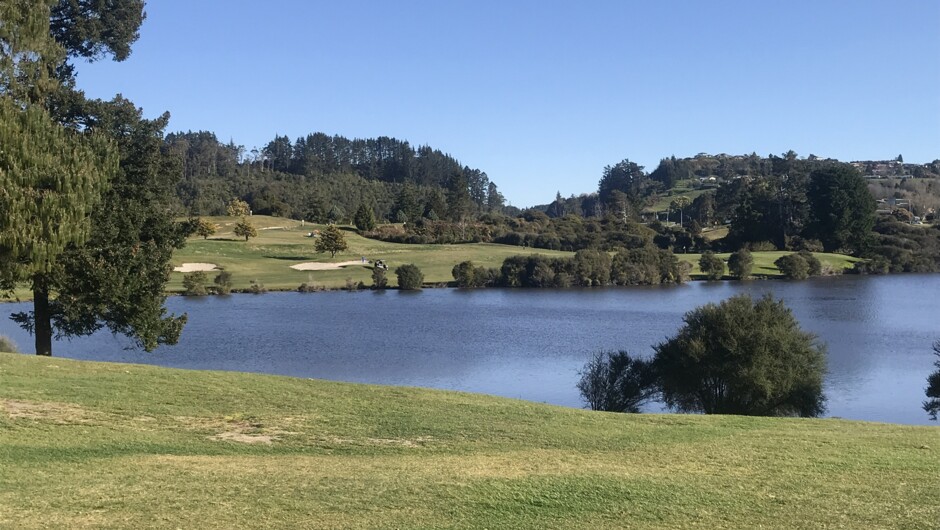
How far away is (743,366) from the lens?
94.9ft

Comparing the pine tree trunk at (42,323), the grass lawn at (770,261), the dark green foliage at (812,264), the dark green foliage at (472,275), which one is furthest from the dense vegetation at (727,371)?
the dark green foliage at (812,264)

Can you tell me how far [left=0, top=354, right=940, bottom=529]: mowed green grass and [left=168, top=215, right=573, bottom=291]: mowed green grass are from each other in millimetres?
64521

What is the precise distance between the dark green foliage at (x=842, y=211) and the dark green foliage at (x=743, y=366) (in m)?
97.5

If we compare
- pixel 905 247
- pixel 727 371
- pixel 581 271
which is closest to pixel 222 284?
pixel 581 271

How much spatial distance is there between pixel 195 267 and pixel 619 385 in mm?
65828

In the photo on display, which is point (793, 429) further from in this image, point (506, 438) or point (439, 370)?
point (439, 370)

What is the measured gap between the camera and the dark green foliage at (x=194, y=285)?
7475 centimetres

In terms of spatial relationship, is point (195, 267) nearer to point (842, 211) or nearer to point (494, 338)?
point (494, 338)

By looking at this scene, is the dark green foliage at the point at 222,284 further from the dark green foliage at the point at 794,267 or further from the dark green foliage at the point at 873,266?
the dark green foliage at the point at 873,266

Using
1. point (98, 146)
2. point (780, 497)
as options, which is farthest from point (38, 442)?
point (98, 146)

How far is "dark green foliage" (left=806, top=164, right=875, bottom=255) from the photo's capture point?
4695 inches

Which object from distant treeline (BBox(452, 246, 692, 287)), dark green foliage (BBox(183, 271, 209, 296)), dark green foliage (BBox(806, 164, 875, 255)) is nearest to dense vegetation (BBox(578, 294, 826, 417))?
dark green foliage (BBox(183, 271, 209, 296))

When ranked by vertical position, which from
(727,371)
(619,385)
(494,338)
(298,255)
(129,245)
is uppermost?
(298,255)

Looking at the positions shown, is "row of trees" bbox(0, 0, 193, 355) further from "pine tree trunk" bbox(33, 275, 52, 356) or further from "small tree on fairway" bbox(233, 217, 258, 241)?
"small tree on fairway" bbox(233, 217, 258, 241)
